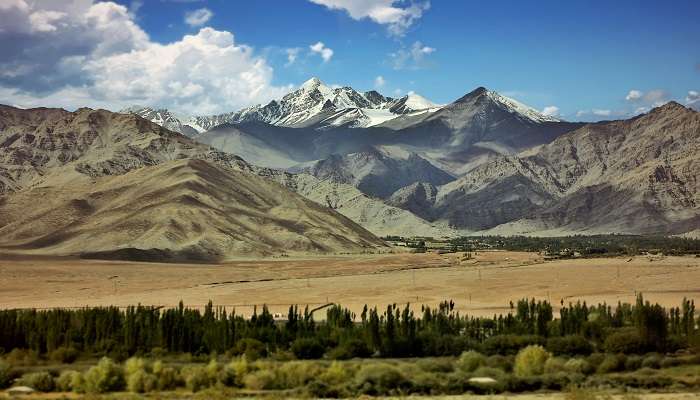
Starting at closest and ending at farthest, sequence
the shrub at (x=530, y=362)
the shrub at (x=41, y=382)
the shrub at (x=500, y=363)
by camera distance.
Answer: the shrub at (x=41, y=382) → the shrub at (x=530, y=362) → the shrub at (x=500, y=363)

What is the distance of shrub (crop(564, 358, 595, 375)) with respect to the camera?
200 ft

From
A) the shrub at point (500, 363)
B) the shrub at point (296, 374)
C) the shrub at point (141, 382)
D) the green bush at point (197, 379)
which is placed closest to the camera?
the shrub at point (141, 382)

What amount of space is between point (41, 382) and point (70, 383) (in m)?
1.88

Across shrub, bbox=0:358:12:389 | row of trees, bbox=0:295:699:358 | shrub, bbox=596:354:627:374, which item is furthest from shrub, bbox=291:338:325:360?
shrub, bbox=596:354:627:374

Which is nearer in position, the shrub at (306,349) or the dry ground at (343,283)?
the shrub at (306,349)

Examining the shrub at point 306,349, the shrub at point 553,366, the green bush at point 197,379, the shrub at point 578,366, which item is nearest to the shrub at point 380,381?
the green bush at point 197,379

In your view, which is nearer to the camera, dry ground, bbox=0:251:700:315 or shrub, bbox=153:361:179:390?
shrub, bbox=153:361:179:390

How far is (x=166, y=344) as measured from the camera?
76188 mm

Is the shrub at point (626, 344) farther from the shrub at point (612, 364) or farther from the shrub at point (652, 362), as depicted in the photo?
the shrub at point (612, 364)

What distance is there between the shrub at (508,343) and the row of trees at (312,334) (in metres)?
0.09

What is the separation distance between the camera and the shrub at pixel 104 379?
2170 inches

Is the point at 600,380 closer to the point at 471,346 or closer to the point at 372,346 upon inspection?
the point at 471,346

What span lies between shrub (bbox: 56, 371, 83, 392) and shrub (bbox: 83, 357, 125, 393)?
1.52ft

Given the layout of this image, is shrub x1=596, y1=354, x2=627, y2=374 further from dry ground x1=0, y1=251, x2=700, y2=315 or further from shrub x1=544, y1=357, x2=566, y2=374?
dry ground x1=0, y1=251, x2=700, y2=315
